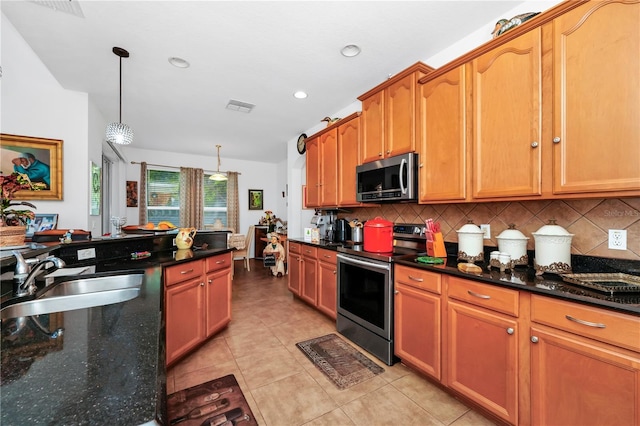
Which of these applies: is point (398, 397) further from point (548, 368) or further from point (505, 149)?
point (505, 149)

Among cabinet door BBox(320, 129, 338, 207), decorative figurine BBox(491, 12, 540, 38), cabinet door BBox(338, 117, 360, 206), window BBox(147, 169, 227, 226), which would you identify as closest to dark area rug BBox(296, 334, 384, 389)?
cabinet door BBox(338, 117, 360, 206)

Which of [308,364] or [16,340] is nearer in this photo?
[16,340]

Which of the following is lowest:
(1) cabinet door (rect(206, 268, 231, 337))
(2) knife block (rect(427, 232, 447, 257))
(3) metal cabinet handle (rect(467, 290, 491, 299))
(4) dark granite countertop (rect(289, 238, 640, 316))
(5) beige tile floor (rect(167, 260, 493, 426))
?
(5) beige tile floor (rect(167, 260, 493, 426))

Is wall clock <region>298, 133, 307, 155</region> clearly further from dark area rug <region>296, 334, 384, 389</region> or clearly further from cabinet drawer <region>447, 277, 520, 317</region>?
cabinet drawer <region>447, 277, 520, 317</region>

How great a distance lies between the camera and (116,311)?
1014 mm

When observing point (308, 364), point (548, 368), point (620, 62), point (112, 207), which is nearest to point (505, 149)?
point (620, 62)

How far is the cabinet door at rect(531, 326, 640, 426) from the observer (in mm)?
1073

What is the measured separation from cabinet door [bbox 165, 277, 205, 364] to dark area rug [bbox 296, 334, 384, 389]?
0.92m

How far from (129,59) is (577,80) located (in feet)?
11.1

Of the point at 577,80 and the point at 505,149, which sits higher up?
the point at 577,80

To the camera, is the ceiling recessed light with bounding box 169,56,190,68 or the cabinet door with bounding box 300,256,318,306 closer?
the ceiling recessed light with bounding box 169,56,190,68

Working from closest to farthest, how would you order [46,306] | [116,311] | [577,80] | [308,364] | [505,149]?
[116,311] → [46,306] → [577,80] → [505,149] → [308,364]

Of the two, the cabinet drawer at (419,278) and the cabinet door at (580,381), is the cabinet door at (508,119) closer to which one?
the cabinet drawer at (419,278)

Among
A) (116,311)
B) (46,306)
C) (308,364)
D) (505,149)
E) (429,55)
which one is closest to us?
(116,311)
